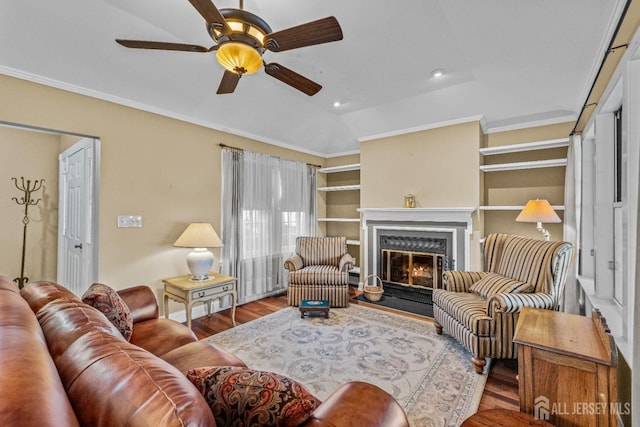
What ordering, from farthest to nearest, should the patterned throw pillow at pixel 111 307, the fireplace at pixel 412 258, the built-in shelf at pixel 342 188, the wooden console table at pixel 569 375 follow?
the built-in shelf at pixel 342 188 → the fireplace at pixel 412 258 → the patterned throw pillow at pixel 111 307 → the wooden console table at pixel 569 375

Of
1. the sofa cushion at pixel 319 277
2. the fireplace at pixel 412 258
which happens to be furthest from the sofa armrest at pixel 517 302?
the sofa cushion at pixel 319 277

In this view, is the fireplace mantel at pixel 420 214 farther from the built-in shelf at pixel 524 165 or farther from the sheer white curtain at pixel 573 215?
the sheer white curtain at pixel 573 215

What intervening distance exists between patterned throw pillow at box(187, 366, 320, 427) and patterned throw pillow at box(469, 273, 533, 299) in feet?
7.87

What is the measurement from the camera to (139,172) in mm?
3174

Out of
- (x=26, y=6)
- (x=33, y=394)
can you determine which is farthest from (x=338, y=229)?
(x=33, y=394)

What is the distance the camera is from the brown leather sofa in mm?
629

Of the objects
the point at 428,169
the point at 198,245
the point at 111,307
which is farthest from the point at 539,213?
the point at 111,307

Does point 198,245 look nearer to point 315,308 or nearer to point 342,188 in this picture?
point 315,308

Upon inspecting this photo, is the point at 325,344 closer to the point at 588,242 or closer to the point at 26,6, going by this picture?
the point at 588,242

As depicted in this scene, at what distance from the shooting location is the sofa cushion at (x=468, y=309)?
93.5 inches

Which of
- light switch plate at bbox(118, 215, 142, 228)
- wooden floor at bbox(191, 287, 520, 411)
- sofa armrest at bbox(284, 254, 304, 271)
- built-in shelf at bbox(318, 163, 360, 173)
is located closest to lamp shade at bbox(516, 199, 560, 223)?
wooden floor at bbox(191, 287, 520, 411)

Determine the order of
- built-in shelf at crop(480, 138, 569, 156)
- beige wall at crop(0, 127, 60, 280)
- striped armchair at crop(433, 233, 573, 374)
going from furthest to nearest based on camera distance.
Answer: beige wall at crop(0, 127, 60, 280) < built-in shelf at crop(480, 138, 569, 156) < striped armchair at crop(433, 233, 573, 374)

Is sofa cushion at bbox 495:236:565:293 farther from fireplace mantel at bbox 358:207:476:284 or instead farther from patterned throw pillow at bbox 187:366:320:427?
patterned throw pillow at bbox 187:366:320:427

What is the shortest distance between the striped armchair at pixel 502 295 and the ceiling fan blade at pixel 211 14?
2.75 meters
